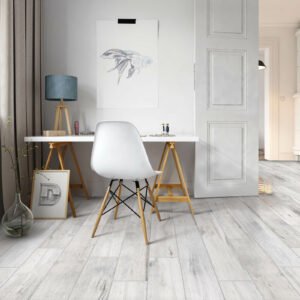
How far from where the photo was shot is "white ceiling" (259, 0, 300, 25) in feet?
20.1

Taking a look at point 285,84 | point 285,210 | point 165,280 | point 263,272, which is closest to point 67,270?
point 165,280

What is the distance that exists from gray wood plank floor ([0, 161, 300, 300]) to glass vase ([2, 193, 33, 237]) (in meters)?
0.07

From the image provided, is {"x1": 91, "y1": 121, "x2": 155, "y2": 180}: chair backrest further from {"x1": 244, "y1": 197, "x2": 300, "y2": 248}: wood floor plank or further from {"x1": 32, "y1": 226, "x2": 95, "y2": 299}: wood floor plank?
{"x1": 244, "y1": 197, "x2": 300, "y2": 248}: wood floor plank

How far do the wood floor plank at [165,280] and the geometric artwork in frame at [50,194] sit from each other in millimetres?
1249

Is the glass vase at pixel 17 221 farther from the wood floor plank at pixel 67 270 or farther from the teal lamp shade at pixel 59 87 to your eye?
the teal lamp shade at pixel 59 87

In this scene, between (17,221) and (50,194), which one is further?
(50,194)

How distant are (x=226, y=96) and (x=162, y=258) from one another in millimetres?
2173

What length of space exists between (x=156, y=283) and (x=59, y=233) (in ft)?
3.54

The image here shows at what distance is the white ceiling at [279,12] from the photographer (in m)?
6.14

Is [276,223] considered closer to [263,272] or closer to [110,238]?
[263,272]

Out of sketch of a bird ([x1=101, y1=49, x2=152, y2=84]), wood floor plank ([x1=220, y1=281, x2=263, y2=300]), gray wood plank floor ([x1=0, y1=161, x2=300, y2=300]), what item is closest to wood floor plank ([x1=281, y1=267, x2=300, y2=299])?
gray wood plank floor ([x1=0, y1=161, x2=300, y2=300])

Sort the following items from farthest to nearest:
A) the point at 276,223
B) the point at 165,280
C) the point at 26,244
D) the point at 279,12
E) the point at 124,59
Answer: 1. the point at 279,12
2. the point at 124,59
3. the point at 276,223
4. the point at 26,244
5. the point at 165,280

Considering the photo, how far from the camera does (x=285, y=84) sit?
752 centimetres

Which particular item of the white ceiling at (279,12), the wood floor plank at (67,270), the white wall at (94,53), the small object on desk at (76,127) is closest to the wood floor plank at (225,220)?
the white wall at (94,53)
